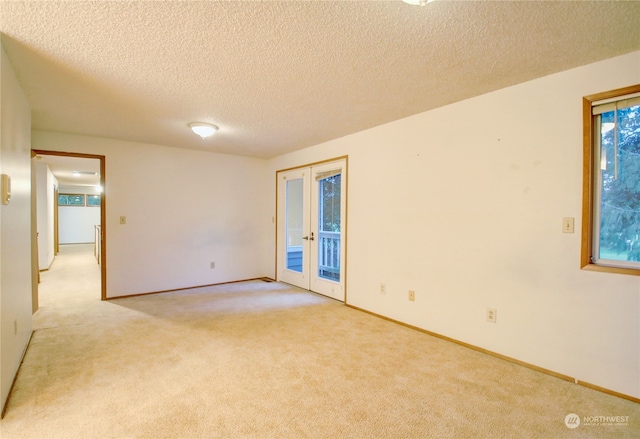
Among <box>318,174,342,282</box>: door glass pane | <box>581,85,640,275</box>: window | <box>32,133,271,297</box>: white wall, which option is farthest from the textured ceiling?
<box>318,174,342,282</box>: door glass pane

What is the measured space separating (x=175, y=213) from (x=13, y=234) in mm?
2697

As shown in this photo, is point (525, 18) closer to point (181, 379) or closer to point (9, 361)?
point (181, 379)

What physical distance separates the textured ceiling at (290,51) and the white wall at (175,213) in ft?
4.24

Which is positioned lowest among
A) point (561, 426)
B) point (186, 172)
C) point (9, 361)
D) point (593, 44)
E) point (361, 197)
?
point (561, 426)

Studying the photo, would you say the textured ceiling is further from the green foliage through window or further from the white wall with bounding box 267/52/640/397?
the green foliage through window

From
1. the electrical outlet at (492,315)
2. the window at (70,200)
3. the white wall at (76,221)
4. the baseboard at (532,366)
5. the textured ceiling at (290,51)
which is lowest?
the baseboard at (532,366)

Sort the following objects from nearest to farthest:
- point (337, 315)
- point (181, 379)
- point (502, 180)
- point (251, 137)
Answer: point (181, 379)
point (502, 180)
point (337, 315)
point (251, 137)

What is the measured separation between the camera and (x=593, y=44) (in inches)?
75.5

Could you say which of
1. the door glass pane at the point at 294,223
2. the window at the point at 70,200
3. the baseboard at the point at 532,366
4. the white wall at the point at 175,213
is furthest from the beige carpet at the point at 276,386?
the window at the point at 70,200

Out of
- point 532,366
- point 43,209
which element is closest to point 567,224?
point 532,366

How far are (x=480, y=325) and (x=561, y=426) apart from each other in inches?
39.6

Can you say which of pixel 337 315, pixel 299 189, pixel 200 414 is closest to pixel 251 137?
pixel 299 189

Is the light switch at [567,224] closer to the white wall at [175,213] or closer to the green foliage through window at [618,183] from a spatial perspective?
the green foliage through window at [618,183]

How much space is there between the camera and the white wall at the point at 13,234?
6.39 ft
